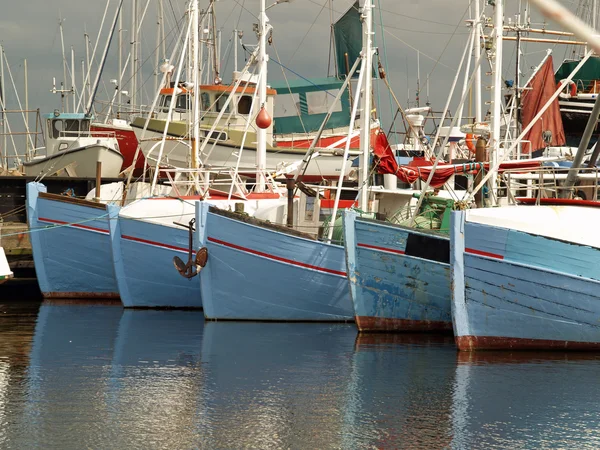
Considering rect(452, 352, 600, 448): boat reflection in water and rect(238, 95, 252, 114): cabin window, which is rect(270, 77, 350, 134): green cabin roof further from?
rect(452, 352, 600, 448): boat reflection in water

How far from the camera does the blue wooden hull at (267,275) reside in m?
19.1

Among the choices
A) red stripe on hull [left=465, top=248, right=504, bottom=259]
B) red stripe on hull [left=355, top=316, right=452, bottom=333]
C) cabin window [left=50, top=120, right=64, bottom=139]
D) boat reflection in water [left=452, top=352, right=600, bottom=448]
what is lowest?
red stripe on hull [left=355, top=316, right=452, bottom=333]

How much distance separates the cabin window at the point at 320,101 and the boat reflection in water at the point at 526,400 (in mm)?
21790

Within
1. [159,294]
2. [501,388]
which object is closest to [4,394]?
[501,388]

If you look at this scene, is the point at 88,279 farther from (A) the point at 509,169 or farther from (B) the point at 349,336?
(A) the point at 509,169

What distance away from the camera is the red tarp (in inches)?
979

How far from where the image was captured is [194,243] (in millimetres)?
19922

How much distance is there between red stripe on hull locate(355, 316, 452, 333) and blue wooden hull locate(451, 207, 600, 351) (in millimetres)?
2673

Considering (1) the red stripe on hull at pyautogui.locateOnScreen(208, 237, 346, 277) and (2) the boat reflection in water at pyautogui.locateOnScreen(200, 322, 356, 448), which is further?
(1) the red stripe on hull at pyautogui.locateOnScreen(208, 237, 346, 277)

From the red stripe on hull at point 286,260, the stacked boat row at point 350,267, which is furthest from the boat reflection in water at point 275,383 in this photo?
the red stripe on hull at point 286,260

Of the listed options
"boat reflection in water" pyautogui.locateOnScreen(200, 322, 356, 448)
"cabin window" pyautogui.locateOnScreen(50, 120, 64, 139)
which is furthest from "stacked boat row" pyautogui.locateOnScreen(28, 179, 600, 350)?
"cabin window" pyautogui.locateOnScreen(50, 120, 64, 139)

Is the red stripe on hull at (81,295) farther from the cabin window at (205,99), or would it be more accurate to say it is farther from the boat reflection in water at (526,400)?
the boat reflection in water at (526,400)

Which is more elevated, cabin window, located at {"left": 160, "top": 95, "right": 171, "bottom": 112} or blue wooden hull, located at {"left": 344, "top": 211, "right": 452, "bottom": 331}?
cabin window, located at {"left": 160, "top": 95, "right": 171, "bottom": 112}

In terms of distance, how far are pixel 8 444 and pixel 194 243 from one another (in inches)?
429
